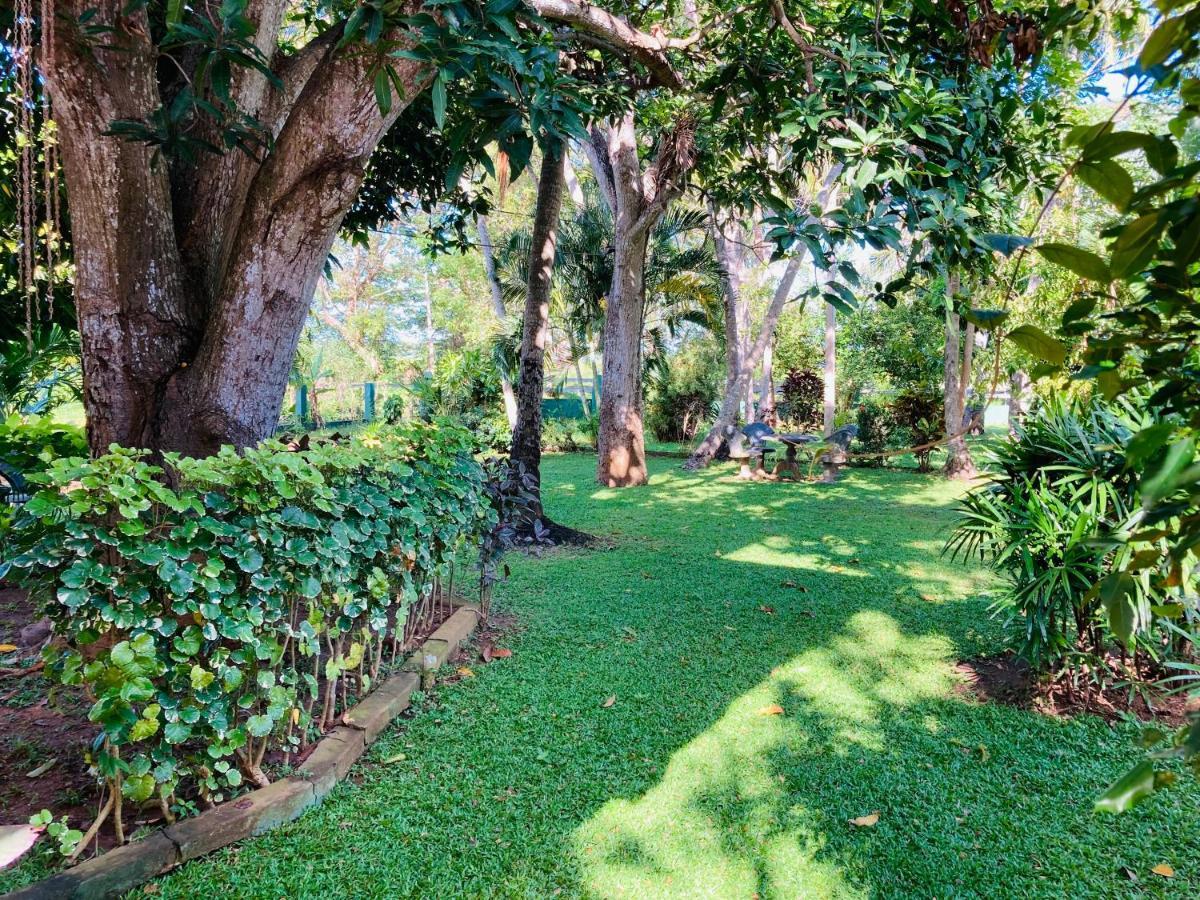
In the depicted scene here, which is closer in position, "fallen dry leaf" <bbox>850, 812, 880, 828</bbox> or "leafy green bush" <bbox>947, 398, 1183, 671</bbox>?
"fallen dry leaf" <bbox>850, 812, 880, 828</bbox>

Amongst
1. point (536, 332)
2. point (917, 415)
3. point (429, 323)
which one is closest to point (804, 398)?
point (917, 415)

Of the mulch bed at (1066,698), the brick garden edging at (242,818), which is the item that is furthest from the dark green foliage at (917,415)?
the brick garden edging at (242,818)

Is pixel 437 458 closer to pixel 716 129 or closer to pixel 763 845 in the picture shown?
pixel 763 845

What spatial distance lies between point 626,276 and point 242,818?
796 centimetres

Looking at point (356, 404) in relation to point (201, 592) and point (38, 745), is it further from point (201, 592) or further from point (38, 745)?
point (201, 592)

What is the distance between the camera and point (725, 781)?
8.76 feet

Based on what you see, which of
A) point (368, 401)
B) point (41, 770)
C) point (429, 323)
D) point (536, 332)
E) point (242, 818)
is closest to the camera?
point (242, 818)

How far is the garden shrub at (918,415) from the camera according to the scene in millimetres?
12984

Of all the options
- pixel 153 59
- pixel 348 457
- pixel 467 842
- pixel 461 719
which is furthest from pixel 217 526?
pixel 153 59

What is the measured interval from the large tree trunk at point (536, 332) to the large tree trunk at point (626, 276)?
6.71 ft

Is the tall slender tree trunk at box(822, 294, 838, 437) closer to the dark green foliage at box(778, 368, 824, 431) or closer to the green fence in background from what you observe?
the dark green foliage at box(778, 368, 824, 431)

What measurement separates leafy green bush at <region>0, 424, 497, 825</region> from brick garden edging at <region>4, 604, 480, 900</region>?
0.09 metres

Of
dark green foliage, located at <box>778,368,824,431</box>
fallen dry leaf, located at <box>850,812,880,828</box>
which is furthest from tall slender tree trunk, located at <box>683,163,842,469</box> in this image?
fallen dry leaf, located at <box>850,812,880,828</box>

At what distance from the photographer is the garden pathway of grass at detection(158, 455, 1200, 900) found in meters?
2.14
